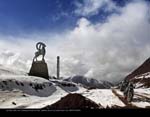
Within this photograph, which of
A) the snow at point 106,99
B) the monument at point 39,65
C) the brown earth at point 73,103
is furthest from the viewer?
the monument at point 39,65

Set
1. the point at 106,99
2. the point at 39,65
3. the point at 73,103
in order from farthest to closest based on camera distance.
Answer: the point at 39,65 < the point at 106,99 < the point at 73,103

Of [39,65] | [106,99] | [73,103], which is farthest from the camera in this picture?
[39,65]

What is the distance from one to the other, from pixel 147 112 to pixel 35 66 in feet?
249

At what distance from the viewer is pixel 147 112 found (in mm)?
8867

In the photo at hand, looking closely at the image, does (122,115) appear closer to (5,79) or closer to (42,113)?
(42,113)

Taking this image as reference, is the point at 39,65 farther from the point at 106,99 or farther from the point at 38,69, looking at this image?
the point at 106,99

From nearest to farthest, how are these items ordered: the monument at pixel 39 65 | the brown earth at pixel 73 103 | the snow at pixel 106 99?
1. the brown earth at pixel 73 103
2. the snow at pixel 106 99
3. the monument at pixel 39 65

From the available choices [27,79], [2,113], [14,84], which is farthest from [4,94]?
[2,113]

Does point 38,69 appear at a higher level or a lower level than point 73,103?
higher

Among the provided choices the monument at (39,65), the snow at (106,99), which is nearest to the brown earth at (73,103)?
the snow at (106,99)

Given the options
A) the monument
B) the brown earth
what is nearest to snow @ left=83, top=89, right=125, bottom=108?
the brown earth

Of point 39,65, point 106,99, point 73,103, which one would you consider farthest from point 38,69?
point 73,103

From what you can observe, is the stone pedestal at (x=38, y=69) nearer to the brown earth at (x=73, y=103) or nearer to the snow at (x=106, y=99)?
the snow at (x=106, y=99)

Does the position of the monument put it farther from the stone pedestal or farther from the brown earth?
the brown earth
